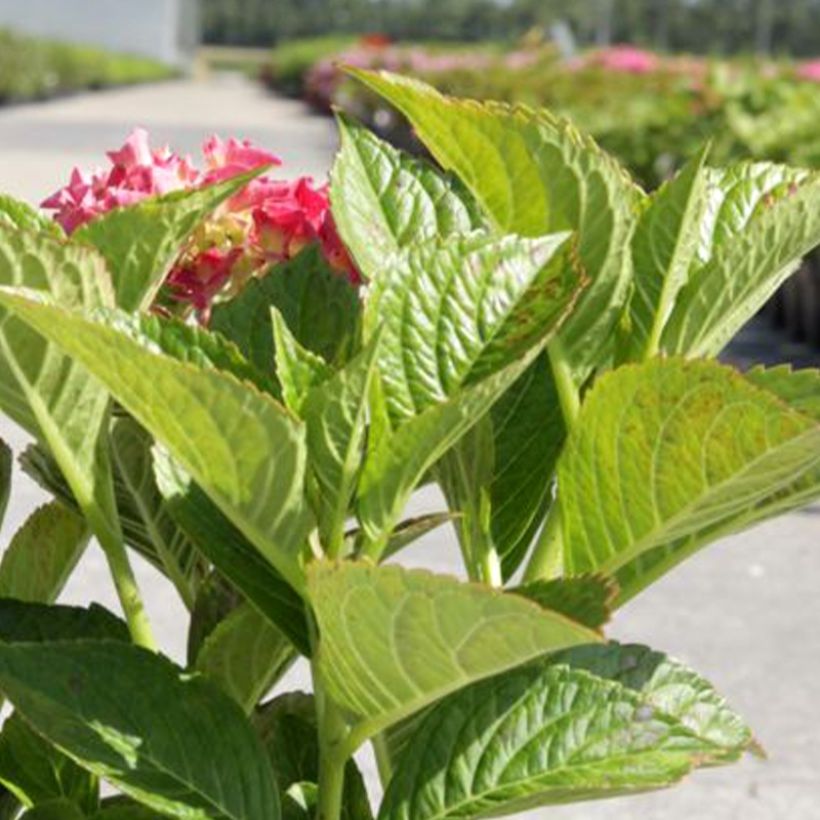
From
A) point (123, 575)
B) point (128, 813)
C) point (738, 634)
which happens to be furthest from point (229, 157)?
point (738, 634)

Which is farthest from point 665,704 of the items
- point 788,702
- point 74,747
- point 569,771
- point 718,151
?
point 718,151

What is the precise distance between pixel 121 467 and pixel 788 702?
126 inches

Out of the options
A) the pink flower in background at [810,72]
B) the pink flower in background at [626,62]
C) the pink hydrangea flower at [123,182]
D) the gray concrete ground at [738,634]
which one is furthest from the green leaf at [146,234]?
the pink flower in background at [626,62]

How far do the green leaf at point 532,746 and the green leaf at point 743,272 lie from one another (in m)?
0.19

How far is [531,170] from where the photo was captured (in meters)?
1.00

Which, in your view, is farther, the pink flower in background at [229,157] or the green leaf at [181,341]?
the pink flower in background at [229,157]

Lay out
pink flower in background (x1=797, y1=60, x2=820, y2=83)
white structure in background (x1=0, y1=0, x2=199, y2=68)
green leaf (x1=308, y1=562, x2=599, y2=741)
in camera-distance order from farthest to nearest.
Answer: white structure in background (x1=0, y1=0, x2=199, y2=68)
pink flower in background (x1=797, y1=60, x2=820, y2=83)
green leaf (x1=308, y1=562, x2=599, y2=741)

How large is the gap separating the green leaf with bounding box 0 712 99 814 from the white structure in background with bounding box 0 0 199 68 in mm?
45577

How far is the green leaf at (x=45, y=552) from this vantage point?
123cm

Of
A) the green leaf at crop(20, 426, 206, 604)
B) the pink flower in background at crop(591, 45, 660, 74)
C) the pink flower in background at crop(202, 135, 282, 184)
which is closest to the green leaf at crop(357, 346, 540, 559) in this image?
the green leaf at crop(20, 426, 206, 604)

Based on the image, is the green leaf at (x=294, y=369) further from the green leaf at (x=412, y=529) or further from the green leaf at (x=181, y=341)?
the green leaf at (x=412, y=529)

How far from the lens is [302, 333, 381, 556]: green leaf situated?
0.89 metres

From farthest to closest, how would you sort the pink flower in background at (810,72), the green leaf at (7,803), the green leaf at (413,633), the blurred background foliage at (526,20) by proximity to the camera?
1. the blurred background foliage at (526,20)
2. the pink flower in background at (810,72)
3. the green leaf at (7,803)
4. the green leaf at (413,633)

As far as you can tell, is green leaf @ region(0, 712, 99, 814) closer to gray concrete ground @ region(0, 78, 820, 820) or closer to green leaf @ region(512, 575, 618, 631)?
green leaf @ region(512, 575, 618, 631)
